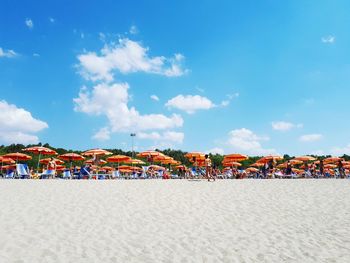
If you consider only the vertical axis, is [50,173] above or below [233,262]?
above

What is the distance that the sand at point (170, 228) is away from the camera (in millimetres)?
4672

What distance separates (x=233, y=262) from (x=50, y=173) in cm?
1558

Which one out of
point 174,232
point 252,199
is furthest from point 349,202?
point 174,232

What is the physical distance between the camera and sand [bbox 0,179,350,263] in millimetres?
4672

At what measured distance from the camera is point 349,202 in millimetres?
9289

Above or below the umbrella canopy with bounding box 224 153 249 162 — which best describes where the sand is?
below

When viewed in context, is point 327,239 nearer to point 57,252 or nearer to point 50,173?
point 57,252

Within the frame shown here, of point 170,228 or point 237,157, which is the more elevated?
point 237,157

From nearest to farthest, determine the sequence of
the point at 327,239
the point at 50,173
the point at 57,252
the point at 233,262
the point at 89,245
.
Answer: the point at 233,262 < the point at 57,252 < the point at 89,245 < the point at 327,239 < the point at 50,173

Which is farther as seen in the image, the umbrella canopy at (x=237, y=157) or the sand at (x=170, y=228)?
the umbrella canopy at (x=237, y=157)

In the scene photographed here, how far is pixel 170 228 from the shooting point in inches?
240

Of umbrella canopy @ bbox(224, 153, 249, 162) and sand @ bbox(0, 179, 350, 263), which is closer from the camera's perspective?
sand @ bbox(0, 179, 350, 263)

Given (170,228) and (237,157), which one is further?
(237,157)

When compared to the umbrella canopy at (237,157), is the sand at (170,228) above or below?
below
